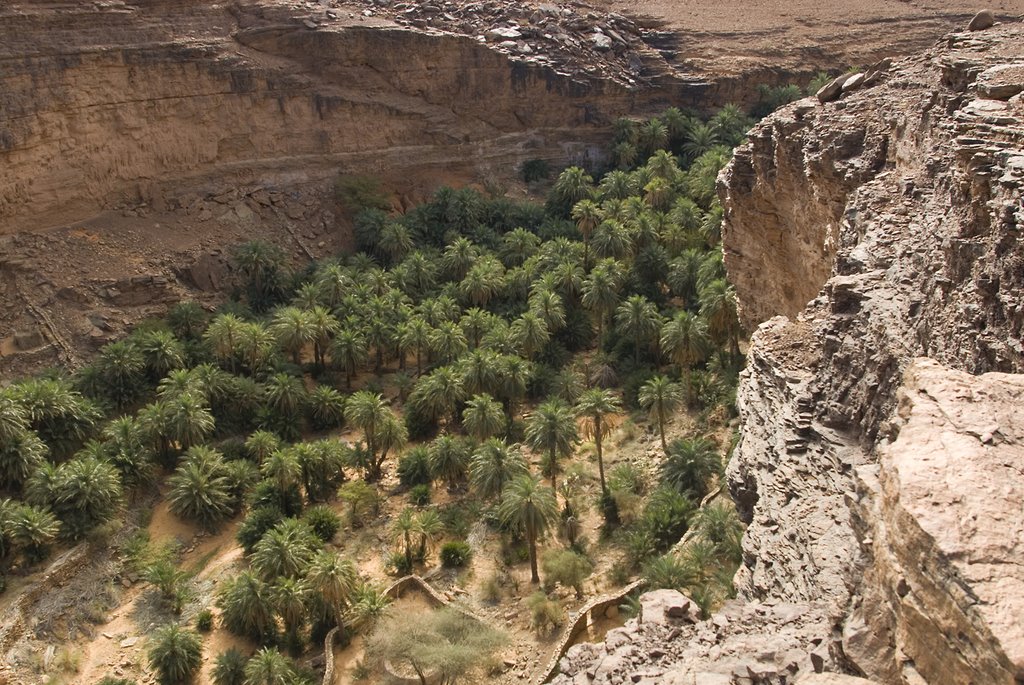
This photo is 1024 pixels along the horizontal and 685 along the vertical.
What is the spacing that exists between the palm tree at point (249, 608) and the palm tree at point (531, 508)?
792 cm

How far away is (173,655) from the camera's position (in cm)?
2958

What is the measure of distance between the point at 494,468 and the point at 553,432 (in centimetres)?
247

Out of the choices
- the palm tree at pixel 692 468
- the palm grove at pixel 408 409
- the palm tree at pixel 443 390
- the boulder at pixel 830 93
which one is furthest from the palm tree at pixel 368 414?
the boulder at pixel 830 93

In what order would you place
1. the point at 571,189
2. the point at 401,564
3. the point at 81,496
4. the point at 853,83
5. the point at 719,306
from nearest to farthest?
the point at 853,83 < the point at 401,564 < the point at 81,496 < the point at 719,306 < the point at 571,189

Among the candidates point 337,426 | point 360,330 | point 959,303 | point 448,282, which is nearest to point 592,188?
point 448,282

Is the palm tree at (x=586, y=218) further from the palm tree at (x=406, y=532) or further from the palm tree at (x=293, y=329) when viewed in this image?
the palm tree at (x=406, y=532)

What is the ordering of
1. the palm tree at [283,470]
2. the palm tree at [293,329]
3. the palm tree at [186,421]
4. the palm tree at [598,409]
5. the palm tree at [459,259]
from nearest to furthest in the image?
1. the palm tree at [598,409]
2. the palm tree at [283,470]
3. the palm tree at [186,421]
4. the palm tree at [293,329]
5. the palm tree at [459,259]

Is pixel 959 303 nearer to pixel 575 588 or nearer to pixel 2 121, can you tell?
pixel 575 588

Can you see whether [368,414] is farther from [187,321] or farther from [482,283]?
→ [187,321]

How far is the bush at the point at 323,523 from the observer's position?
115 ft

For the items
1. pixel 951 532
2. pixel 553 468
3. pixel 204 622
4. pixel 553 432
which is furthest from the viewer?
pixel 553 468

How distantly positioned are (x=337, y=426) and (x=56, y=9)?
25.3 meters

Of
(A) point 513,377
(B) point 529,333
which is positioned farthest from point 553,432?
(B) point 529,333

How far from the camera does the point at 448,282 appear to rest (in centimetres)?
4975
